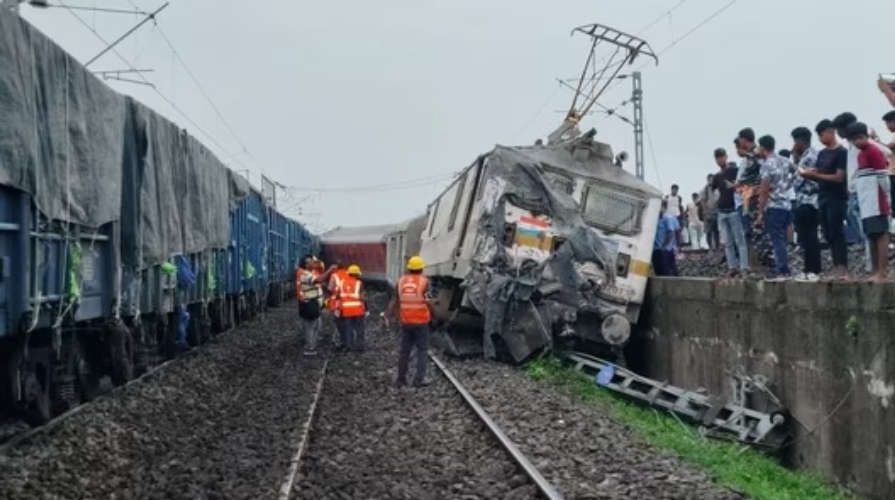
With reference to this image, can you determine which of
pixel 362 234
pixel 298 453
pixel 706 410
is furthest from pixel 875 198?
pixel 362 234

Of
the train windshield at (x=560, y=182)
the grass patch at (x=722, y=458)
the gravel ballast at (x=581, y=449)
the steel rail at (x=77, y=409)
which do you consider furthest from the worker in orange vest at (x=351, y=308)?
the grass patch at (x=722, y=458)

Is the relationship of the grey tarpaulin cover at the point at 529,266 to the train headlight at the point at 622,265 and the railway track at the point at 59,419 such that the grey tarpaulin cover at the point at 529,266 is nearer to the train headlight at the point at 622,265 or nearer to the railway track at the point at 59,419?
the train headlight at the point at 622,265

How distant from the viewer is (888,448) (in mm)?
7141

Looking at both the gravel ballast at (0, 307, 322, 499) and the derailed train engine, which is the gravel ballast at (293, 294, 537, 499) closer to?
the gravel ballast at (0, 307, 322, 499)

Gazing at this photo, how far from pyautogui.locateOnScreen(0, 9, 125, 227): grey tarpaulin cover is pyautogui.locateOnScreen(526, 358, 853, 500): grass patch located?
5577mm

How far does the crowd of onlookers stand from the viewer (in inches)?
332

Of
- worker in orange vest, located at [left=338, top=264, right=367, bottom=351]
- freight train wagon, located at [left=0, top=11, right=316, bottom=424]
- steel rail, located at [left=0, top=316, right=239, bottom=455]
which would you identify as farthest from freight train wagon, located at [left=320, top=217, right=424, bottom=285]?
freight train wagon, located at [left=0, top=11, right=316, bottom=424]

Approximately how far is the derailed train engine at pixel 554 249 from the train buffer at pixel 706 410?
2.60 ft

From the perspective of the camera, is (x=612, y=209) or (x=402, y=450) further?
(x=612, y=209)

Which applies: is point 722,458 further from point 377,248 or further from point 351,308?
point 377,248

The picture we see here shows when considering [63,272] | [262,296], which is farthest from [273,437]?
[262,296]

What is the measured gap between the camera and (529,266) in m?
14.2

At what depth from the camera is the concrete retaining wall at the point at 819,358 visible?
24.0 feet

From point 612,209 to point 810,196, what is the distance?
4.87 meters
